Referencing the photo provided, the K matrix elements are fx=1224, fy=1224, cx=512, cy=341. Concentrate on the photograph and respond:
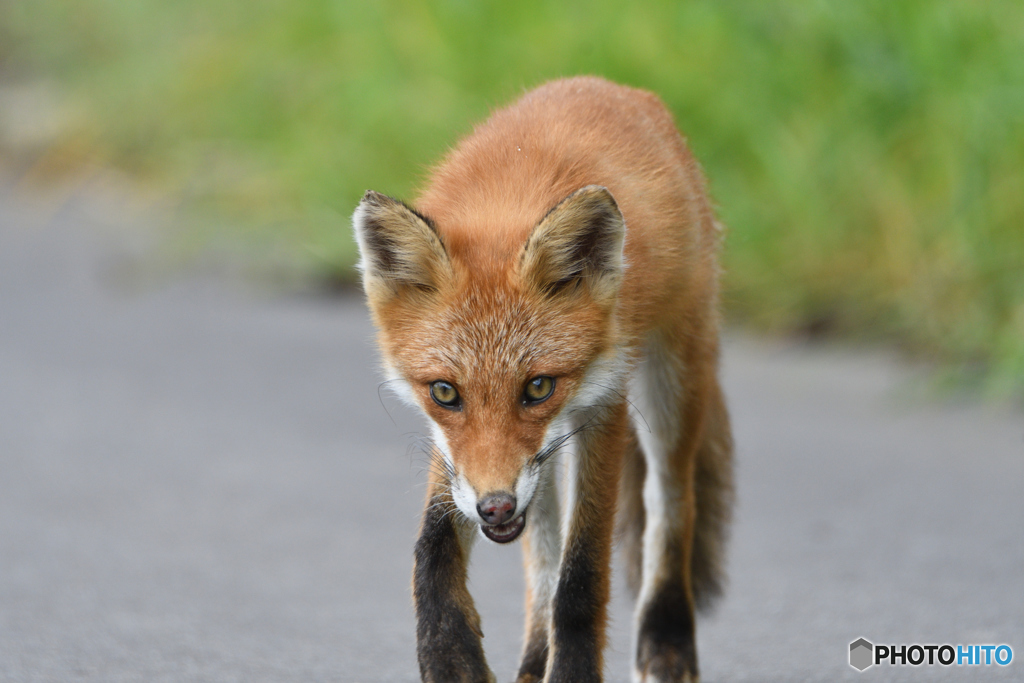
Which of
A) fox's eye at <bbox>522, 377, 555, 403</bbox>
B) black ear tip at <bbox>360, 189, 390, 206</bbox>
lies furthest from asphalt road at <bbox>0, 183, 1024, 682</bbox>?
black ear tip at <bbox>360, 189, 390, 206</bbox>

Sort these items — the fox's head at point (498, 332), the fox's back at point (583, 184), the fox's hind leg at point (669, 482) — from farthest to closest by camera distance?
the fox's hind leg at point (669, 482) → the fox's back at point (583, 184) → the fox's head at point (498, 332)

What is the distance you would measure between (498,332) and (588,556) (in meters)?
0.70

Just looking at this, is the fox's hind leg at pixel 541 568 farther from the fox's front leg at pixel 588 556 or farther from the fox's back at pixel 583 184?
the fox's back at pixel 583 184

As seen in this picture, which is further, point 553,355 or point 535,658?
point 535,658

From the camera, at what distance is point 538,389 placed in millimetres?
3240

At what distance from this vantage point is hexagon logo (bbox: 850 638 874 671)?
3.96 m

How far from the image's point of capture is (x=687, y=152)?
443cm

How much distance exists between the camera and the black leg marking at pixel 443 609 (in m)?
3.28

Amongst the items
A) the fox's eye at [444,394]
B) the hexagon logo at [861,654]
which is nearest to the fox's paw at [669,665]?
the hexagon logo at [861,654]

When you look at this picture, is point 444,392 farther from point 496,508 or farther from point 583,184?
point 583,184

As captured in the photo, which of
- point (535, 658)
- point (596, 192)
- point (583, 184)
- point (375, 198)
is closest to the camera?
point (596, 192)

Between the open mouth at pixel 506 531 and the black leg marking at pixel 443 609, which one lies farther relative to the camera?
the black leg marking at pixel 443 609

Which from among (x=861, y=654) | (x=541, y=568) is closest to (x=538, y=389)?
(x=541, y=568)

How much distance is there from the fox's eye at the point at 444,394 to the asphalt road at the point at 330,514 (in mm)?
813
